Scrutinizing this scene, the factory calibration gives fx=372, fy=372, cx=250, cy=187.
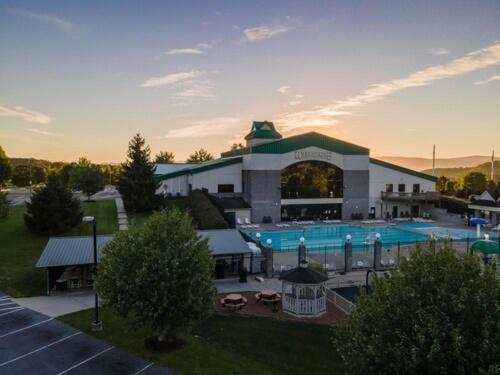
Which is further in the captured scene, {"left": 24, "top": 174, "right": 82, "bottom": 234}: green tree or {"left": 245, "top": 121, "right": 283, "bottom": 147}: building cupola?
{"left": 245, "top": 121, "right": 283, "bottom": 147}: building cupola

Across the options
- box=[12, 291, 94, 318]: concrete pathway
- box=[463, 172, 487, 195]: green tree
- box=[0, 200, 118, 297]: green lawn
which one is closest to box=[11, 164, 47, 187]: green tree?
box=[0, 200, 118, 297]: green lawn

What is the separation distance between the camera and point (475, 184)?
76375 millimetres

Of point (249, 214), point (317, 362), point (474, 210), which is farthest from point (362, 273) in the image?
point (474, 210)

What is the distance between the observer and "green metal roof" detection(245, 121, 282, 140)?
208 feet

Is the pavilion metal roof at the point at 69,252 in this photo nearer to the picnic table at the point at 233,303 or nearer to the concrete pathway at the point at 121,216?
the picnic table at the point at 233,303

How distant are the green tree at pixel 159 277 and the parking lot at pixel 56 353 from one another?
1.63 m

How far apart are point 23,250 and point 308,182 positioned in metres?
36.0

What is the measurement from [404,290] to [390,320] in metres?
0.87

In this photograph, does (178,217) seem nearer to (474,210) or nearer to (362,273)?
(362,273)

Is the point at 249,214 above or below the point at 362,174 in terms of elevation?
Result: below

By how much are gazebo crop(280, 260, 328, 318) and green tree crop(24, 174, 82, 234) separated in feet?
87.0

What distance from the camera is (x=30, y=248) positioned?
3272cm

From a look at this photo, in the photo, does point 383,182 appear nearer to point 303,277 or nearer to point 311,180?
point 311,180

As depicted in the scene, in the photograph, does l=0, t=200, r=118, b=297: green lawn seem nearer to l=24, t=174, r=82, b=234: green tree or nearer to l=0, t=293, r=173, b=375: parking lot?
l=24, t=174, r=82, b=234: green tree
